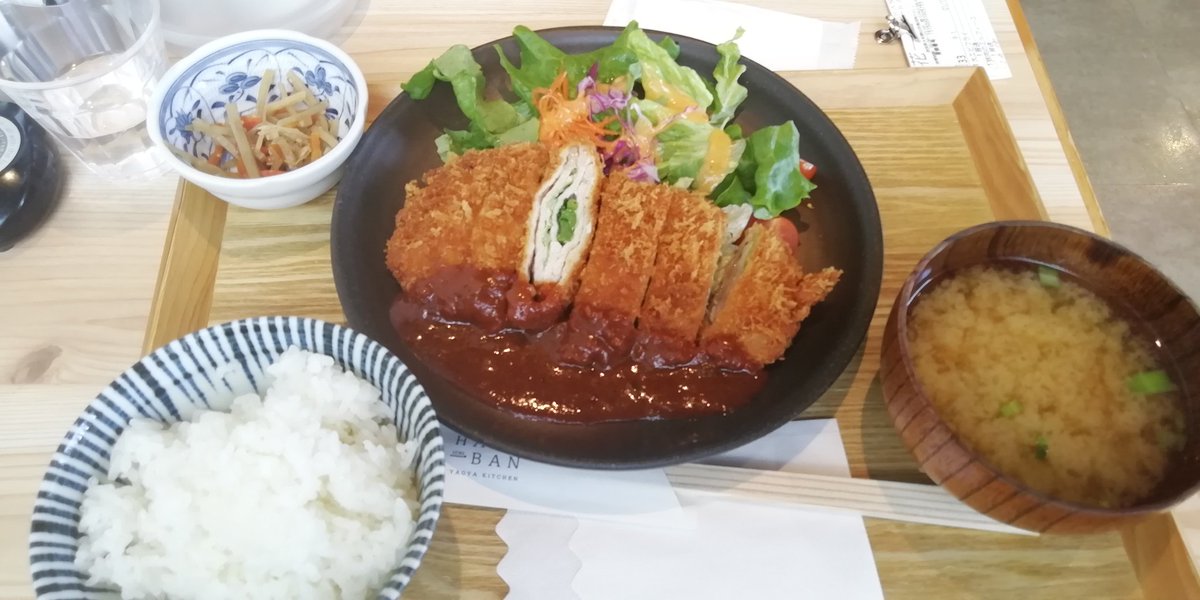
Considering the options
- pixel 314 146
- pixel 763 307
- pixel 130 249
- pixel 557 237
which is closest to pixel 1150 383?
pixel 763 307

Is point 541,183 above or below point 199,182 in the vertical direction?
below

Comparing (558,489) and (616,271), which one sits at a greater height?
(616,271)

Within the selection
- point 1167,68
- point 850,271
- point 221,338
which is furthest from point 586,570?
point 1167,68

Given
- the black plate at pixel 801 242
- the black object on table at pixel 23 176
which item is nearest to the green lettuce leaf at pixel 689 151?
the black plate at pixel 801 242

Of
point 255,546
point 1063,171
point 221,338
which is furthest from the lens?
point 1063,171

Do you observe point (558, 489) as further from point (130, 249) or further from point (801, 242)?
point (130, 249)

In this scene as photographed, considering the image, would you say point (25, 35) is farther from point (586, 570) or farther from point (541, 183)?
point (586, 570)

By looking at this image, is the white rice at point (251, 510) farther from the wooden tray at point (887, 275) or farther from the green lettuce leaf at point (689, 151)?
the green lettuce leaf at point (689, 151)
